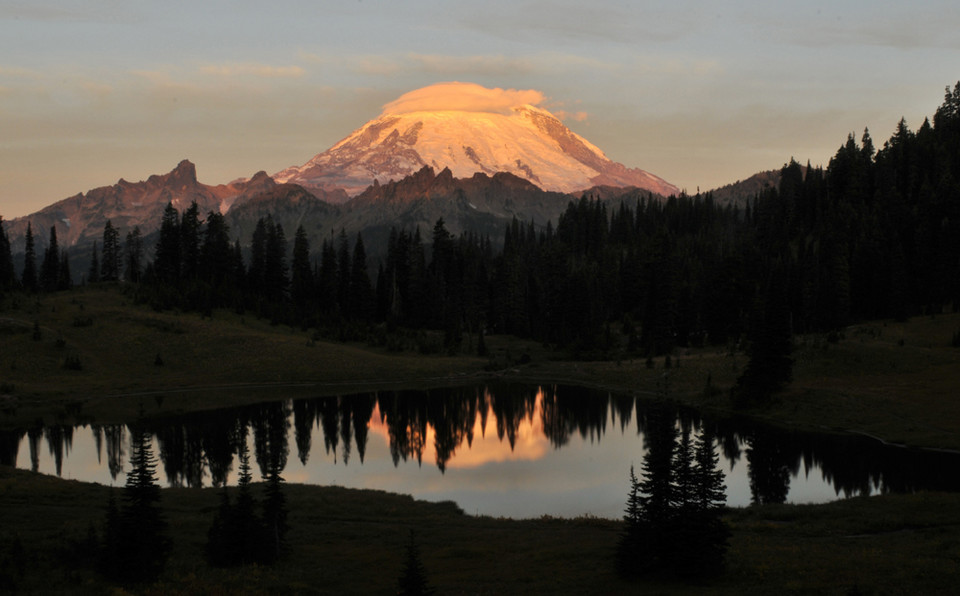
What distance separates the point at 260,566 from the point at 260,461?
32.1 meters

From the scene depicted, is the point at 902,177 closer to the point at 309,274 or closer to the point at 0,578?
the point at 309,274

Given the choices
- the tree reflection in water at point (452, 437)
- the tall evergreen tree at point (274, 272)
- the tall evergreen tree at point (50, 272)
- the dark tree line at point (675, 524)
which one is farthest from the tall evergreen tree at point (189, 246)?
the dark tree line at point (675, 524)

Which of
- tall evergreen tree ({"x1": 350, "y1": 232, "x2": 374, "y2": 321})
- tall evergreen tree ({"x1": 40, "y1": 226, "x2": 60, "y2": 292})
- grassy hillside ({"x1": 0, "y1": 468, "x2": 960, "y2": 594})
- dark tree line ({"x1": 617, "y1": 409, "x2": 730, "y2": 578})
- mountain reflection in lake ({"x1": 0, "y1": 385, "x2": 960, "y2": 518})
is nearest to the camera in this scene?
grassy hillside ({"x1": 0, "y1": 468, "x2": 960, "y2": 594})

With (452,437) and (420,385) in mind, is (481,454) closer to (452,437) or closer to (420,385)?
(452,437)

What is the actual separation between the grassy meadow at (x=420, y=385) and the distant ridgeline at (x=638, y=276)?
6.85m

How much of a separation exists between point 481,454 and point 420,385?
39644 mm

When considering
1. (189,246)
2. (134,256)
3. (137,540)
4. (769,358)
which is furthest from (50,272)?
(137,540)

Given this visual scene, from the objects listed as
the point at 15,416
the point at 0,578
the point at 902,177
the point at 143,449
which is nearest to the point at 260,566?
the point at 143,449

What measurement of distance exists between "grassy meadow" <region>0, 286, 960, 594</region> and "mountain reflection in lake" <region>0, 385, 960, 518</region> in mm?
5504

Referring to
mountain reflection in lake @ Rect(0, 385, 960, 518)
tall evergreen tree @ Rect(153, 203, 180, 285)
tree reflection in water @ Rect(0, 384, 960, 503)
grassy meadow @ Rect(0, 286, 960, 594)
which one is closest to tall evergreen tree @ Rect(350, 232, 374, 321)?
grassy meadow @ Rect(0, 286, 960, 594)

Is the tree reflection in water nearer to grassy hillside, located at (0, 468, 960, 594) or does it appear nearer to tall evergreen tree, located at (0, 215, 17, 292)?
grassy hillside, located at (0, 468, 960, 594)

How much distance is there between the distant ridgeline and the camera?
11969cm

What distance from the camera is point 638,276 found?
155 metres

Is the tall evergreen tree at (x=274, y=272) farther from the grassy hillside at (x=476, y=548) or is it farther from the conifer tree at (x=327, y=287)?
the grassy hillside at (x=476, y=548)
